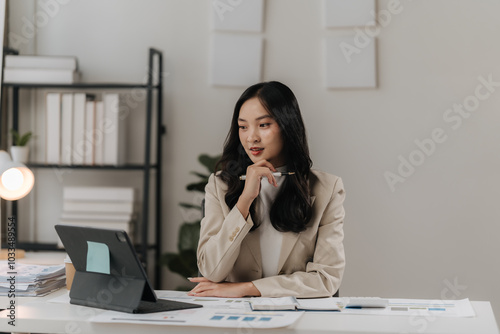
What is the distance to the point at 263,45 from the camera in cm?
332

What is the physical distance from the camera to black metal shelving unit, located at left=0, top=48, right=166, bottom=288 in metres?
3.17

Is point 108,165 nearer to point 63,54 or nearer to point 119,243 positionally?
point 63,54

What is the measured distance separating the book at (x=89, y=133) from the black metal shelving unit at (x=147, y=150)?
0.04m

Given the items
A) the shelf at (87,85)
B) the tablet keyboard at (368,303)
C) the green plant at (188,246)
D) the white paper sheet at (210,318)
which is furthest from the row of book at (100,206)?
the tablet keyboard at (368,303)

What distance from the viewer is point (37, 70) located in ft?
10.6

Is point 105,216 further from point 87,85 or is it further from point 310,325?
point 310,325

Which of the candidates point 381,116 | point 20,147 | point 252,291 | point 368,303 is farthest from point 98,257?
point 381,116

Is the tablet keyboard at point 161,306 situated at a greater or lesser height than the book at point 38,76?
lesser

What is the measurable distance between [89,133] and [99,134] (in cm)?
5

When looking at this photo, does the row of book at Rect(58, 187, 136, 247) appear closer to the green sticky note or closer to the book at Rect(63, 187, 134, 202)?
the book at Rect(63, 187, 134, 202)

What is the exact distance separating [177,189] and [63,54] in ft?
3.22

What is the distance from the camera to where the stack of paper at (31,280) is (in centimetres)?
183

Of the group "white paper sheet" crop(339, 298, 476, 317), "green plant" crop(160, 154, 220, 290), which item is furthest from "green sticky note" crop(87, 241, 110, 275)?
"green plant" crop(160, 154, 220, 290)

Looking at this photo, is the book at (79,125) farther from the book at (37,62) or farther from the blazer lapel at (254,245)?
the blazer lapel at (254,245)
